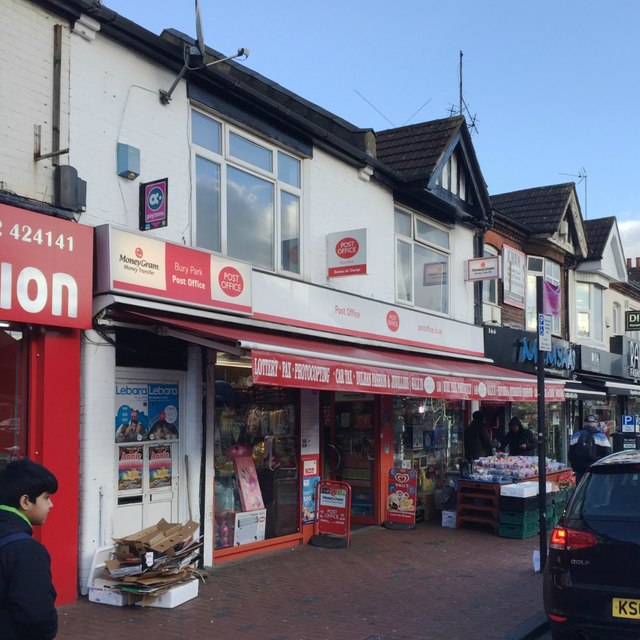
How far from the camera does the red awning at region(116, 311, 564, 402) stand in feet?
26.6

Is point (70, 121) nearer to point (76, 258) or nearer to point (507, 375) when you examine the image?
point (76, 258)

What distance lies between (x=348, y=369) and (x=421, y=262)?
6.05m

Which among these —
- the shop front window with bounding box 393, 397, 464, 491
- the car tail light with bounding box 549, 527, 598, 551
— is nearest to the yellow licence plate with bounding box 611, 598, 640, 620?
the car tail light with bounding box 549, 527, 598, 551

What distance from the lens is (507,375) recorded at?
1419cm

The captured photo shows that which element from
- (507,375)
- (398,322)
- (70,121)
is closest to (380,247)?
(398,322)

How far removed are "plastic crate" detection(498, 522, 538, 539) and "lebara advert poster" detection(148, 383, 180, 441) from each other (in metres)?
5.81

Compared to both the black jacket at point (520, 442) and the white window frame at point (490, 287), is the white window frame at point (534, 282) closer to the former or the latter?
the white window frame at point (490, 287)

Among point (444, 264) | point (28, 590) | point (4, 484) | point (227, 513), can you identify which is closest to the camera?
point (28, 590)

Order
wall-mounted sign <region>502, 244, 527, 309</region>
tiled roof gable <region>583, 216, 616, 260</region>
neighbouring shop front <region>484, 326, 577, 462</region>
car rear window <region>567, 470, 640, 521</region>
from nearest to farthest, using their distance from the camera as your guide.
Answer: car rear window <region>567, 470, 640, 521</region>
neighbouring shop front <region>484, 326, 577, 462</region>
wall-mounted sign <region>502, 244, 527, 309</region>
tiled roof gable <region>583, 216, 616, 260</region>

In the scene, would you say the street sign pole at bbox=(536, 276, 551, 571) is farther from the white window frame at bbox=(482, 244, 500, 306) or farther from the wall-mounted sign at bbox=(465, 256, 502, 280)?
the white window frame at bbox=(482, 244, 500, 306)

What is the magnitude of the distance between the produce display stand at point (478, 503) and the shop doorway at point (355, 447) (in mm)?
1437

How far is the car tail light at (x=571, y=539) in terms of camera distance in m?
5.80

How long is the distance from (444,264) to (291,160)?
17.0 feet

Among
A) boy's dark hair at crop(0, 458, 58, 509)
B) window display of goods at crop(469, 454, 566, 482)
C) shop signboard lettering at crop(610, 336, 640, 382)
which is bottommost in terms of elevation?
window display of goods at crop(469, 454, 566, 482)
